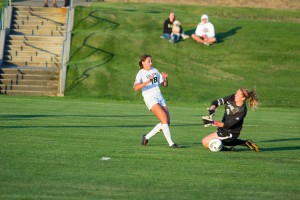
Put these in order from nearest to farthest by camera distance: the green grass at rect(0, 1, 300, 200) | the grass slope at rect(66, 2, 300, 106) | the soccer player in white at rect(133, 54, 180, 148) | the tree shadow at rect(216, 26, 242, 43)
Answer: the green grass at rect(0, 1, 300, 200) → the soccer player in white at rect(133, 54, 180, 148) → the grass slope at rect(66, 2, 300, 106) → the tree shadow at rect(216, 26, 242, 43)

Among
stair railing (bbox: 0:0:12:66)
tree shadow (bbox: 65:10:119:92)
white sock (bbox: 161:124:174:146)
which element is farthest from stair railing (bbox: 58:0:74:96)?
white sock (bbox: 161:124:174:146)

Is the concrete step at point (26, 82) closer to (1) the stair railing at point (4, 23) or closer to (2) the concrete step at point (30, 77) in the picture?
(2) the concrete step at point (30, 77)

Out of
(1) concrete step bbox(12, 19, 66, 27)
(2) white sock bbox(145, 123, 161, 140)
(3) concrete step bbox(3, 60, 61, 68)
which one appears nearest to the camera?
(2) white sock bbox(145, 123, 161, 140)

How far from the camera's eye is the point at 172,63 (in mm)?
37094

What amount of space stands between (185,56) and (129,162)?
24.5 metres

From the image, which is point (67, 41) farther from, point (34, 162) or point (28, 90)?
point (34, 162)

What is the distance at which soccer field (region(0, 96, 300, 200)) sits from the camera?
36.3 feet

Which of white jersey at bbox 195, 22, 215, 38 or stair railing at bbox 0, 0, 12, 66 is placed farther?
white jersey at bbox 195, 22, 215, 38

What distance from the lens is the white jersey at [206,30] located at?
38744 mm

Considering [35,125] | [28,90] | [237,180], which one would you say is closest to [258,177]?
[237,180]

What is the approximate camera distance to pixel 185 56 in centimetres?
3794

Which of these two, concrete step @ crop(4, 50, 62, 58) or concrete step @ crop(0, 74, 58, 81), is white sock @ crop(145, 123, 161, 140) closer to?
concrete step @ crop(0, 74, 58, 81)

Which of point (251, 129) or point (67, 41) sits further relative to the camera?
point (67, 41)

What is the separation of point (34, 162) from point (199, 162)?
3.21 metres
